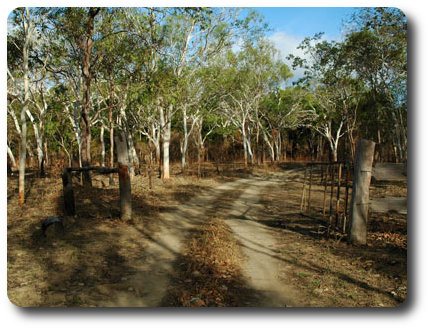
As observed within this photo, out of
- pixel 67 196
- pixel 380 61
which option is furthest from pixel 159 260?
pixel 380 61

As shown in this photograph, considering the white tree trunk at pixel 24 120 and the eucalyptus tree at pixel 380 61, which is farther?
the eucalyptus tree at pixel 380 61

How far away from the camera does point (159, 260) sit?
6.07 metres

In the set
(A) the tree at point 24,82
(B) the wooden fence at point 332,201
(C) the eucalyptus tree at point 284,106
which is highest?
(C) the eucalyptus tree at point 284,106

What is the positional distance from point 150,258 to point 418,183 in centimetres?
505

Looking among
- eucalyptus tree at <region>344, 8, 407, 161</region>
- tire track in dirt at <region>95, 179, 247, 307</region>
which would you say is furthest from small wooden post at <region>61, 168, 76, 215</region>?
eucalyptus tree at <region>344, 8, 407, 161</region>

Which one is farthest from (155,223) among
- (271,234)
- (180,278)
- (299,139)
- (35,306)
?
(299,139)

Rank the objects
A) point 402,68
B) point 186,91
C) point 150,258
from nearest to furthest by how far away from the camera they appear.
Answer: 1. point 150,258
2. point 402,68
3. point 186,91

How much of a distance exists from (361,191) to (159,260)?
4.33 metres

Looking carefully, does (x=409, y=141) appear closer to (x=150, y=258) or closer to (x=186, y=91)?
(x=150, y=258)

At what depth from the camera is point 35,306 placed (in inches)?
167

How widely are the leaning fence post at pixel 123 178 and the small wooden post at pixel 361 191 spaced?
5676 millimetres

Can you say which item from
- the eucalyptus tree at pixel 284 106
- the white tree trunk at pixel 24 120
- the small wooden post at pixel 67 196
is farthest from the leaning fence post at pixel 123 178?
the eucalyptus tree at pixel 284 106

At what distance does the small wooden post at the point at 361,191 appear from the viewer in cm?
628

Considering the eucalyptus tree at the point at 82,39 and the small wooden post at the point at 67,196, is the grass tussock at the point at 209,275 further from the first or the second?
the eucalyptus tree at the point at 82,39
